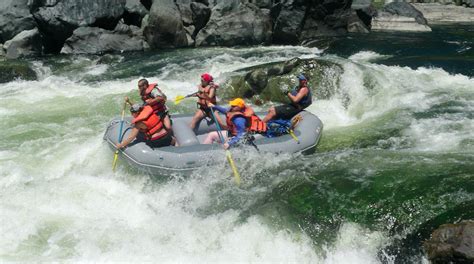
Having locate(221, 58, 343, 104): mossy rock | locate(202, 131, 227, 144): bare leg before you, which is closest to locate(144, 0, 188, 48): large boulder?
locate(221, 58, 343, 104): mossy rock

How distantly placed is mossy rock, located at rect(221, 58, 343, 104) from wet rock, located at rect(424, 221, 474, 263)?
6.31 meters

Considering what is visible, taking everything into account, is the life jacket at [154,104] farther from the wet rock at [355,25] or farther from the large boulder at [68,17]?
the wet rock at [355,25]

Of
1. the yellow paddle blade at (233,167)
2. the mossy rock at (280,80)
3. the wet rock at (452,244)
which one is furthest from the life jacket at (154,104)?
the wet rock at (452,244)

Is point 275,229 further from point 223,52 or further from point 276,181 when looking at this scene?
point 223,52

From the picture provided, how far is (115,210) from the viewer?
22.0 feet

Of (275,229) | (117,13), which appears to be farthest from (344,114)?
(117,13)

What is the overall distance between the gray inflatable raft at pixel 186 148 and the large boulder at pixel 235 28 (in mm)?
9661

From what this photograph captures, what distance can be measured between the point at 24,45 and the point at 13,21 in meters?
1.11

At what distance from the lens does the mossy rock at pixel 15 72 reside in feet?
45.0

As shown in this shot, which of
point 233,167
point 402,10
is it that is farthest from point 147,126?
point 402,10

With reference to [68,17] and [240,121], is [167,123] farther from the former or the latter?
[68,17]

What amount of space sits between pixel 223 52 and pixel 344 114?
701 centimetres

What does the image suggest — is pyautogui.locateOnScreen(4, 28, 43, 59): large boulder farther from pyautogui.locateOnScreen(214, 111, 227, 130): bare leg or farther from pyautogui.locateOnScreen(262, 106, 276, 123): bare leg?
pyautogui.locateOnScreen(262, 106, 276, 123): bare leg

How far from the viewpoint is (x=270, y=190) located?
6594mm
